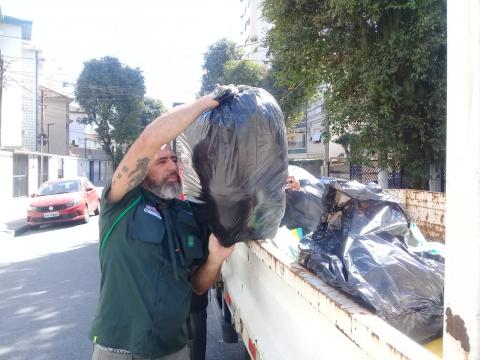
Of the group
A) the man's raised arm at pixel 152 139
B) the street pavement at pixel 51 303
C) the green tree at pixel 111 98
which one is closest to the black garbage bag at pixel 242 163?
the man's raised arm at pixel 152 139

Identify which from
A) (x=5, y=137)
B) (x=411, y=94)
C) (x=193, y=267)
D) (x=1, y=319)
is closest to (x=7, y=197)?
(x=5, y=137)

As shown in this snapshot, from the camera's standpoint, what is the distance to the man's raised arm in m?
1.73

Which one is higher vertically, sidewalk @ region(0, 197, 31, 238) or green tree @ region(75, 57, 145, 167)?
green tree @ region(75, 57, 145, 167)

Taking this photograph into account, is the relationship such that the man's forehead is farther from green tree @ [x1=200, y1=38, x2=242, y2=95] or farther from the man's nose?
green tree @ [x1=200, y1=38, x2=242, y2=95]

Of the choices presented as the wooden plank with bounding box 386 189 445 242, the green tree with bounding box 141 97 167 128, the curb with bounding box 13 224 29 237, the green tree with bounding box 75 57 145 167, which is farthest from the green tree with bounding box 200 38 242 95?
the wooden plank with bounding box 386 189 445 242

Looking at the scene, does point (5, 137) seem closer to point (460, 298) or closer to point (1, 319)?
point (1, 319)

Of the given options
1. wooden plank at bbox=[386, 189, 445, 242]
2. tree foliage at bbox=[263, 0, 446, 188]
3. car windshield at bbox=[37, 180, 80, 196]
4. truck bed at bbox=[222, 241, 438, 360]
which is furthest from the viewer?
car windshield at bbox=[37, 180, 80, 196]

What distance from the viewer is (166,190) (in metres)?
2.01

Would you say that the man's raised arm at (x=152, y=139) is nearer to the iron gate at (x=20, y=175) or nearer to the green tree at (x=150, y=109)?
the iron gate at (x=20, y=175)

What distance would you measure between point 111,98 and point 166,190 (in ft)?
106

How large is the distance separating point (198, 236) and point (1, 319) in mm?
3645

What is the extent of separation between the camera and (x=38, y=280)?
606cm

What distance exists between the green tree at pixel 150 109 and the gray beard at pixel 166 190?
33760mm

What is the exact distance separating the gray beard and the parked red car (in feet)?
33.5
